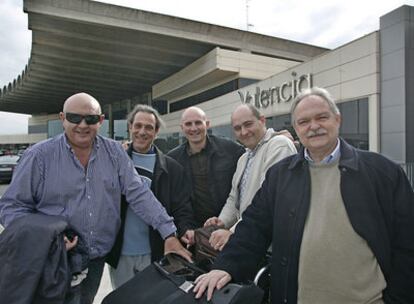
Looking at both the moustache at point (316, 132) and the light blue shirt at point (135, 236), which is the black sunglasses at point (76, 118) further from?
the moustache at point (316, 132)

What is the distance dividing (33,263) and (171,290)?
2.19 feet

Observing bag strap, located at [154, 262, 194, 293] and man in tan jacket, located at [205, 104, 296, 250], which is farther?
man in tan jacket, located at [205, 104, 296, 250]

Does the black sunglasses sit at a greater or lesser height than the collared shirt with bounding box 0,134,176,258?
greater

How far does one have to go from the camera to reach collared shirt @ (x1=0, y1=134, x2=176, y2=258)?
1.92m

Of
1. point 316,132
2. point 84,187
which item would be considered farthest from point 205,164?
point 316,132

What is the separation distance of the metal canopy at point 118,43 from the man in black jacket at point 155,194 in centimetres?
1969

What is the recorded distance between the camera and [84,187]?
2068mm

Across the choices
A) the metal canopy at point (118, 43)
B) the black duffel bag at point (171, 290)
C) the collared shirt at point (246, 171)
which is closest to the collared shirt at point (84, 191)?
the black duffel bag at point (171, 290)

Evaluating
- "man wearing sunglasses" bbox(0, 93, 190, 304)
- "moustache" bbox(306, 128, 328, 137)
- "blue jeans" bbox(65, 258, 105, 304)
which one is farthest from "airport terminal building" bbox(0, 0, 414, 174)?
"moustache" bbox(306, 128, 328, 137)

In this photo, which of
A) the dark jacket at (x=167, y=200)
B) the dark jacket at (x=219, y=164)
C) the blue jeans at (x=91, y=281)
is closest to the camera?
the blue jeans at (x=91, y=281)

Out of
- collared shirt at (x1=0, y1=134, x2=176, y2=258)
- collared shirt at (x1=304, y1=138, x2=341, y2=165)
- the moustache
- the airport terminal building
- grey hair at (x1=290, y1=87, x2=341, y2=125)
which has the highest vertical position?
the airport terminal building

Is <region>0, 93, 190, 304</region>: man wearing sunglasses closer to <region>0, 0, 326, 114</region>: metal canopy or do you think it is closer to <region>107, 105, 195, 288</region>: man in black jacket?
<region>107, 105, 195, 288</region>: man in black jacket

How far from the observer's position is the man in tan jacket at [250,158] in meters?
2.31

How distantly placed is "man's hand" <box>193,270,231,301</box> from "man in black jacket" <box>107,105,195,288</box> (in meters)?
0.95
